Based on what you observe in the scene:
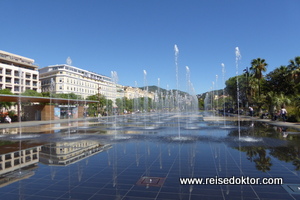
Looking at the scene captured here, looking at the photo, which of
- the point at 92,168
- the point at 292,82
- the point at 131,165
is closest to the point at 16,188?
the point at 92,168

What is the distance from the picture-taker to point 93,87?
10275 cm

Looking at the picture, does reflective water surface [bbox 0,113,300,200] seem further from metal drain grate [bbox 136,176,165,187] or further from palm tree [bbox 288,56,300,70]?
palm tree [bbox 288,56,300,70]

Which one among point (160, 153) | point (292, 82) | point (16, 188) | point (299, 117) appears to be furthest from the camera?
point (292, 82)

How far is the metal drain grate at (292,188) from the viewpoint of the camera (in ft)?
14.2

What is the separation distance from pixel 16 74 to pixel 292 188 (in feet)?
280

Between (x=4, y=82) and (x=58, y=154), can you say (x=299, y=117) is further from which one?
(x=4, y=82)

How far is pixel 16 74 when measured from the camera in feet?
242

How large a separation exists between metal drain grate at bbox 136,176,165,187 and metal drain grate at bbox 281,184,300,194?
2.59 m

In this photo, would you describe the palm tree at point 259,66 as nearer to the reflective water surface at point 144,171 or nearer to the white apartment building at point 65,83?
the reflective water surface at point 144,171

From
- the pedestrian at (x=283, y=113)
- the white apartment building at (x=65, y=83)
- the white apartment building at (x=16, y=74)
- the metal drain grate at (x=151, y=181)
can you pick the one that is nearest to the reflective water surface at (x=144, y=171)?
the metal drain grate at (x=151, y=181)

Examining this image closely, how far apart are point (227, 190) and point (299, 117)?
2145 cm

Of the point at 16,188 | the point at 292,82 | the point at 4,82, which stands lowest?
the point at 16,188

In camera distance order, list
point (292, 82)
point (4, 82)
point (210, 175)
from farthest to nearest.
A: 1. point (4, 82)
2. point (292, 82)
3. point (210, 175)

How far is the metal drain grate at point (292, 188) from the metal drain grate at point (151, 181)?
259 centimetres
